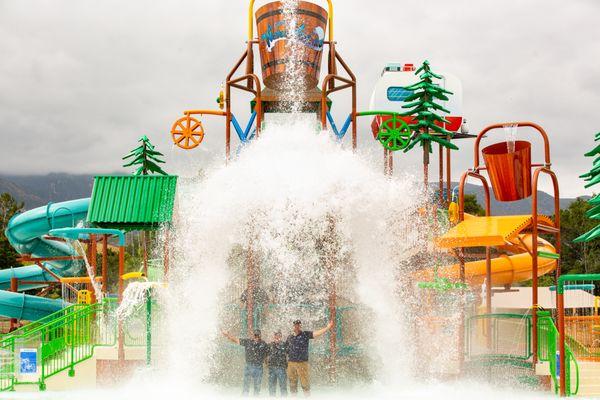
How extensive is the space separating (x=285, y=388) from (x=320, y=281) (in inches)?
79.5

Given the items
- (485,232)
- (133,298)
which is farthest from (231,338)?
(485,232)

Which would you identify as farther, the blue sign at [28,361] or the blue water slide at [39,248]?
the blue water slide at [39,248]

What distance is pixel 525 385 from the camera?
13977 mm

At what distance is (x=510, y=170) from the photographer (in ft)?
54.7

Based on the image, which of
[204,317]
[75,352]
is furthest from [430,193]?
[75,352]

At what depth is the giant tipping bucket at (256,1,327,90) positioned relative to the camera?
664 inches

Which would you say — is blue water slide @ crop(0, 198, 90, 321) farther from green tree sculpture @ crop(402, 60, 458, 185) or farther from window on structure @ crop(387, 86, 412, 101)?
window on structure @ crop(387, 86, 412, 101)

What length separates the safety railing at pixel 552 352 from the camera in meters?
13.3

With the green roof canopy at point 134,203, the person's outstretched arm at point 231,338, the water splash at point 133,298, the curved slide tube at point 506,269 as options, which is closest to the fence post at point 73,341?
the water splash at point 133,298

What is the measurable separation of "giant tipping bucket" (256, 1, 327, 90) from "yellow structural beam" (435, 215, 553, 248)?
4959 millimetres

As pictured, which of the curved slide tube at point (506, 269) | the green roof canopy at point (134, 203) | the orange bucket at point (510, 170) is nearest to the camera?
the green roof canopy at point (134, 203)

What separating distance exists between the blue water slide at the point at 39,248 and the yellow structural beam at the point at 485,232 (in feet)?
41.8

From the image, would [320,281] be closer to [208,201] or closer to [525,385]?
[208,201]

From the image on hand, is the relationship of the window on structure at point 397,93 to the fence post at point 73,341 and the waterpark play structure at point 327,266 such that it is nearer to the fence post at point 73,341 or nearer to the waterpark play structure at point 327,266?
the waterpark play structure at point 327,266
